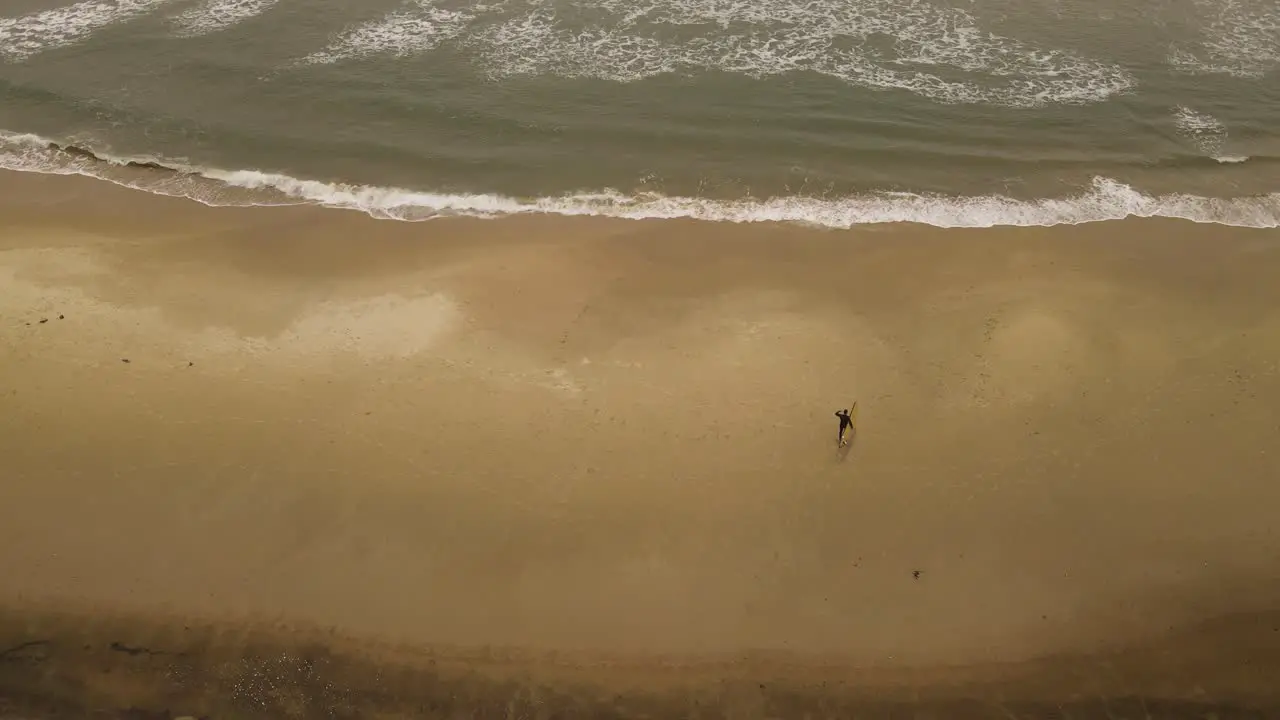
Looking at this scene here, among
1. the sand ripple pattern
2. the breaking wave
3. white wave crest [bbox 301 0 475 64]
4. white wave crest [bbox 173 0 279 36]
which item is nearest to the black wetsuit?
the sand ripple pattern

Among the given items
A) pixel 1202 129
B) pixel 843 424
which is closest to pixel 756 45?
pixel 1202 129

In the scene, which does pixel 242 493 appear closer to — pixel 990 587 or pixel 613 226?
pixel 613 226

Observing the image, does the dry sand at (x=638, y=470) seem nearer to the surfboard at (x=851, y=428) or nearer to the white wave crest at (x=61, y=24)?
the surfboard at (x=851, y=428)

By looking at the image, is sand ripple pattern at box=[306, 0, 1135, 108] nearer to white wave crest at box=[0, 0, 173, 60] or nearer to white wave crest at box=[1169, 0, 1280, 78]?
white wave crest at box=[1169, 0, 1280, 78]

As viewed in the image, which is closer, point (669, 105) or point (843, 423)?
point (843, 423)

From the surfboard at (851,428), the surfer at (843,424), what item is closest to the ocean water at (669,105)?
the surfboard at (851,428)

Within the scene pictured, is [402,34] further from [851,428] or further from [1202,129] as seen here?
[1202,129]
